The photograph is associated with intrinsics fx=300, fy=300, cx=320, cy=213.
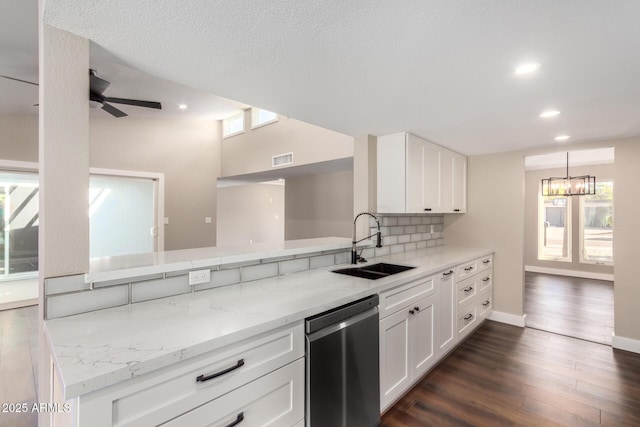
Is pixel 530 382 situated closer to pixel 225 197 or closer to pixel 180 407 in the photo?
pixel 180 407

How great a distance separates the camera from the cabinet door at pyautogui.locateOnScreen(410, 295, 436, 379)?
228cm

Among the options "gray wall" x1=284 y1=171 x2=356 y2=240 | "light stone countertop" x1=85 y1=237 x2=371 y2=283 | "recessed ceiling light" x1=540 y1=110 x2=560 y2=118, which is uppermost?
"recessed ceiling light" x1=540 y1=110 x2=560 y2=118

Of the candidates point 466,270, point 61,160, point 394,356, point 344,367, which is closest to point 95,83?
point 61,160

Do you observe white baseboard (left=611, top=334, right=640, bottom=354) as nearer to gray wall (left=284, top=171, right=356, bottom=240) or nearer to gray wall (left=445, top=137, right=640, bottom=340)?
gray wall (left=445, top=137, right=640, bottom=340)

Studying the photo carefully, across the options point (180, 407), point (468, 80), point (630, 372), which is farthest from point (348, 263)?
point (630, 372)

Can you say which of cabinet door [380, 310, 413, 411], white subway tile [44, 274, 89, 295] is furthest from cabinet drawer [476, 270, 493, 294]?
white subway tile [44, 274, 89, 295]

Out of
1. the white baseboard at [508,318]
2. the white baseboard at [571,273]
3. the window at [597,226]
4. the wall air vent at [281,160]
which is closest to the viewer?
the white baseboard at [508,318]

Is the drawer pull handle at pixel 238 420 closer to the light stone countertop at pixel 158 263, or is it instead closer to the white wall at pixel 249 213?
the light stone countertop at pixel 158 263

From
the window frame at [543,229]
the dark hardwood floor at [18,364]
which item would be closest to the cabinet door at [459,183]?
the window frame at [543,229]

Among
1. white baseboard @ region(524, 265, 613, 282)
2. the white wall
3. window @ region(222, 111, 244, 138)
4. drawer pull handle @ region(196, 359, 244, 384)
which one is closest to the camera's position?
drawer pull handle @ region(196, 359, 244, 384)

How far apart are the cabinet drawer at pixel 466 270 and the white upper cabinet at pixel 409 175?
0.66m

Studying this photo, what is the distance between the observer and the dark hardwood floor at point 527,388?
202cm

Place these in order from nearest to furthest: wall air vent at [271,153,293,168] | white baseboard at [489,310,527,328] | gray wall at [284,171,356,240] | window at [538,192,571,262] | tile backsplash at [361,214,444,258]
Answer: tile backsplash at [361,214,444,258] < white baseboard at [489,310,527,328] < wall air vent at [271,153,293,168] < gray wall at [284,171,356,240] < window at [538,192,571,262]

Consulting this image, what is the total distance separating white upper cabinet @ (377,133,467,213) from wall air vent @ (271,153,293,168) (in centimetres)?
257
